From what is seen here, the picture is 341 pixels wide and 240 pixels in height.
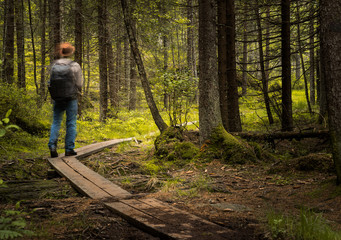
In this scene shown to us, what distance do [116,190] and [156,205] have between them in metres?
1.07

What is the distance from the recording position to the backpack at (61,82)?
654cm

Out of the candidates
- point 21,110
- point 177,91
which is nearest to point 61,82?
point 177,91

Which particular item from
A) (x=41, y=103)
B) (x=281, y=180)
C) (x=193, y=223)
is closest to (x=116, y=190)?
(x=193, y=223)

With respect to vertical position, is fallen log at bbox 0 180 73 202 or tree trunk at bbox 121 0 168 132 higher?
tree trunk at bbox 121 0 168 132

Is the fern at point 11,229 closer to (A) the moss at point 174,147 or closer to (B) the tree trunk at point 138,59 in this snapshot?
(A) the moss at point 174,147

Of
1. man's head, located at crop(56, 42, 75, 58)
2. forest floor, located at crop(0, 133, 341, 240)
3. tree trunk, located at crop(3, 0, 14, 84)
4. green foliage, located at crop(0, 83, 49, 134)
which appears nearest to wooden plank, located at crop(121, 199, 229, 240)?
forest floor, located at crop(0, 133, 341, 240)

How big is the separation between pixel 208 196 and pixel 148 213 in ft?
5.02

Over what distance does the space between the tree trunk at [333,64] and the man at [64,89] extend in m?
5.25

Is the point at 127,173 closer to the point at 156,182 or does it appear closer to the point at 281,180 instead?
the point at 156,182

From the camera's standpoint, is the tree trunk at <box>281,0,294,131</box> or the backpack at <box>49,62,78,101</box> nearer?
the backpack at <box>49,62,78,101</box>

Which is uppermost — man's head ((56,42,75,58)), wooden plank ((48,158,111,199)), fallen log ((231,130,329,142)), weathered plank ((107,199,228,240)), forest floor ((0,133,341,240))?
man's head ((56,42,75,58))

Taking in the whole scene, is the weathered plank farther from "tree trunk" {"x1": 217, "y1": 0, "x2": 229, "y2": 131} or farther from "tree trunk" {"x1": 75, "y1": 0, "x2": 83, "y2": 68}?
"tree trunk" {"x1": 75, "y1": 0, "x2": 83, "y2": 68}

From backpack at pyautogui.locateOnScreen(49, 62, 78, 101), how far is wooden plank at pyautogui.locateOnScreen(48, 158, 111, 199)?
5.16 feet

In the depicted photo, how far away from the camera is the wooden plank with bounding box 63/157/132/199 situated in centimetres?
429
